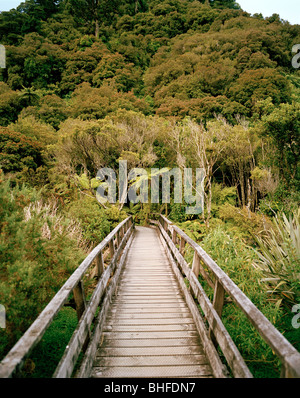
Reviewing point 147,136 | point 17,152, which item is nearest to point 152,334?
point 147,136

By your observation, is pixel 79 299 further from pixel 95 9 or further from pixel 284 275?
pixel 95 9

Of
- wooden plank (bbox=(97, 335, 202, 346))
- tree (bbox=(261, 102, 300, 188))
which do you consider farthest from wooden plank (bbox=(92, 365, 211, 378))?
tree (bbox=(261, 102, 300, 188))

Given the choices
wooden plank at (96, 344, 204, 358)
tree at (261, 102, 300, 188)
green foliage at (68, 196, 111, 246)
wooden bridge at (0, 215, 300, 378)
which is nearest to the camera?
wooden bridge at (0, 215, 300, 378)

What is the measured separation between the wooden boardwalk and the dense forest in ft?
2.74

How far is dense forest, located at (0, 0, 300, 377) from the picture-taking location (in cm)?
339

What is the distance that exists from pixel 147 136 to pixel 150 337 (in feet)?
47.0

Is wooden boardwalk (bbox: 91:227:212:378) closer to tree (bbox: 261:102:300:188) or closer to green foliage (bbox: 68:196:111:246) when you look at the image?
green foliage (bbox: 68:196:111:246)

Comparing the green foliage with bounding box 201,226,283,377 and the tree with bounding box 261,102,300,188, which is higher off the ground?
the tree with bounding box 261,102,300,188

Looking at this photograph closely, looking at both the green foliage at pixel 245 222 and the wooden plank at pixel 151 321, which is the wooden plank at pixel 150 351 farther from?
the green foliage at pixel 245 222

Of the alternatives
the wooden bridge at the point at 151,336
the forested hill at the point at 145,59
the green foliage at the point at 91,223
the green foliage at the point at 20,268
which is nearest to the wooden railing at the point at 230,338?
the wooden bridge at the point at 151,336

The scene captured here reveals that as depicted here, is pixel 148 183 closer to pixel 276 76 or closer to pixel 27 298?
pixel 27 298

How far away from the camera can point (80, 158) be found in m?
12.8

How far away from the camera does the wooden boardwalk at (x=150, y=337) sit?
225 centimetres

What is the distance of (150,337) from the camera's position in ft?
9.13
